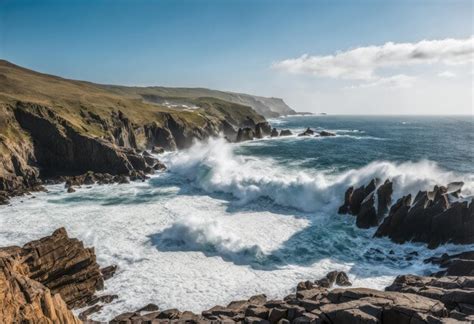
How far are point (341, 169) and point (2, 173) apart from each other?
49987 mm

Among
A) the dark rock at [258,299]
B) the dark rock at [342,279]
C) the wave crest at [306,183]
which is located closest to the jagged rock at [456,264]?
the dark rock at [342,279]

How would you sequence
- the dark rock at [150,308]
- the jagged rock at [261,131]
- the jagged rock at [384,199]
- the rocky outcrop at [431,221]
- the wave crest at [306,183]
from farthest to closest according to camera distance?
the jagged rock at [261,131]
the wave crest at [306,183]
the jagged rock at [384,199]
the rocky outcrop at [431,221]
the dark rock at [150,308]

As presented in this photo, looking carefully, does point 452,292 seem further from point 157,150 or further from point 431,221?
point 157,150

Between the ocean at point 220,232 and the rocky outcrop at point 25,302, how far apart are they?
619cm

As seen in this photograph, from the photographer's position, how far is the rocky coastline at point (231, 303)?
14.5 metres

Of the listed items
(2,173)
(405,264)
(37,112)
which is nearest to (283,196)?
(405,264)

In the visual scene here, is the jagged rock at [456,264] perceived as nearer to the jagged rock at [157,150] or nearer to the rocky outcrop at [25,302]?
the rocky outcrop at [25,302]

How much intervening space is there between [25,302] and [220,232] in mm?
18966

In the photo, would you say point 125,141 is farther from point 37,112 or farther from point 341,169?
point 341,169

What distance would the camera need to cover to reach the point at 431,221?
3188 centimetres

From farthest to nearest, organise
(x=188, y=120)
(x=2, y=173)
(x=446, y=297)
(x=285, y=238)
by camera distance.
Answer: (x=188, y=120)
(x=2, y=173)
(x=285, y=238)
(x=446, y=297)

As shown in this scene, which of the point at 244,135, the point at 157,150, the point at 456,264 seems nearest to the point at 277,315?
the point at 456,264

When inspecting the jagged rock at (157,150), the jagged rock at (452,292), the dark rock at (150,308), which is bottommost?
the dark rock at (150,308)

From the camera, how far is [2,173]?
158 ft
